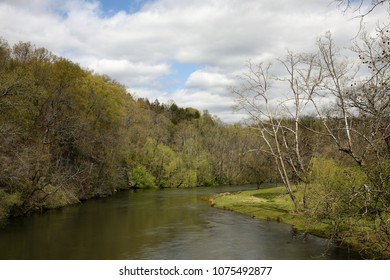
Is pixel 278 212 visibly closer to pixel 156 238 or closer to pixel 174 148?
pixel 156 238

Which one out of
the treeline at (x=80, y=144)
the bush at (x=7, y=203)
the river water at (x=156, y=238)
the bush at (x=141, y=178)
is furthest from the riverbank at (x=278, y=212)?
the bush at (x=141, y=178)

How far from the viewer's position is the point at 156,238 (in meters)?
24.0

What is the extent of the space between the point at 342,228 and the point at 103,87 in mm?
40525

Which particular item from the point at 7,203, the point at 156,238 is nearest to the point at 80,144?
the point at 7,203

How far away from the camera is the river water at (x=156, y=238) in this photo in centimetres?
1992

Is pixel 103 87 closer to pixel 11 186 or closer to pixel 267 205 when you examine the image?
pixel 11 186

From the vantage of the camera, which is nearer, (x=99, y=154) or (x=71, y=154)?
(x=71, y=154)

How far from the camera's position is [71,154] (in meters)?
46.2

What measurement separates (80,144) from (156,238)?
23.8 metres

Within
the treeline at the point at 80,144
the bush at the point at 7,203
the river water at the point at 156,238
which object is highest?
the treeline at the point at 80,144

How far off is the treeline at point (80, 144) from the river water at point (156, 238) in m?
3.97

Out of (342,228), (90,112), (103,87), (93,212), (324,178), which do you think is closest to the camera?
(342,228)

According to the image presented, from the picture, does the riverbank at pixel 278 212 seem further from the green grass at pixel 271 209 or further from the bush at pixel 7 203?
the bush at pixel 7 203
